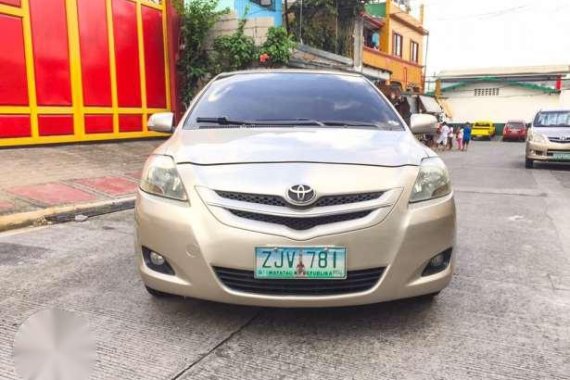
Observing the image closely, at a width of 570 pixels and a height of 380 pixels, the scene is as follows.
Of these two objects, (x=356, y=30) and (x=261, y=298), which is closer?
(x=261, y=298)

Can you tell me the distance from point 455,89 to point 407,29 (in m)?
15.4

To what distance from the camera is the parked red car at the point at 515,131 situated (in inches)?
1398

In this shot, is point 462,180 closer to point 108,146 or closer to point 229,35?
point 229,35

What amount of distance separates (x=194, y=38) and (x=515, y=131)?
29.7 metres

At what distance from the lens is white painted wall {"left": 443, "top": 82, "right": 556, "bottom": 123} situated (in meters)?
43.3

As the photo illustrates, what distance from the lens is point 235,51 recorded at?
39.3 feet

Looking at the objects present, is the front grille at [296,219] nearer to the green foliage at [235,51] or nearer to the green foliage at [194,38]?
the green foliage at [235,51]

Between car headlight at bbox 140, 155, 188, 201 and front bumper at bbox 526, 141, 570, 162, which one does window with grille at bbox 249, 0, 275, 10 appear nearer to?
front bumper at bbox 526, 141, 570, 162

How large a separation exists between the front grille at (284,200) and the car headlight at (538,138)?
11242 millimetres

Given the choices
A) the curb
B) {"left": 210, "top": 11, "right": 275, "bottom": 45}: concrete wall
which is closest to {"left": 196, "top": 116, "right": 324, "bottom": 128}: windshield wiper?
the curb

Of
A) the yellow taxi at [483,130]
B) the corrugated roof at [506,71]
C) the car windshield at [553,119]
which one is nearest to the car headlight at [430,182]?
the car windshield at [553,119]

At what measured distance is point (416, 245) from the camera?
2.55 meters

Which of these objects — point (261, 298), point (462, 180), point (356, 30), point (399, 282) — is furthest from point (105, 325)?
point (356, 30)

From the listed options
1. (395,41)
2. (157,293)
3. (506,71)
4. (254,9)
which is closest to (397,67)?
(395,41)
